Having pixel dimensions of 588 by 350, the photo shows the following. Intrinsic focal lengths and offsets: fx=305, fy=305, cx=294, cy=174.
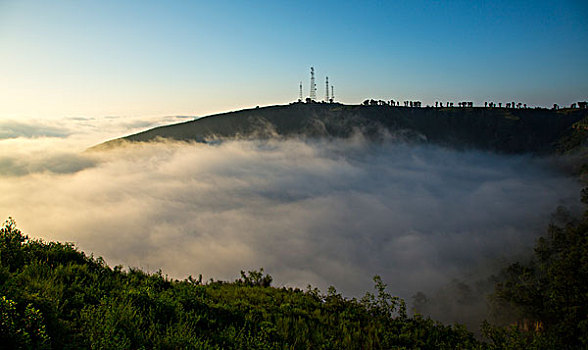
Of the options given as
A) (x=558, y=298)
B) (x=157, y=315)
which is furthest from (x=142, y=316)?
(x=558, y=298)

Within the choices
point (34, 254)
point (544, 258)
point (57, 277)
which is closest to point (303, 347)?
point (57, 277)

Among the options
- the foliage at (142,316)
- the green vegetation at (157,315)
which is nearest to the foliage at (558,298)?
the green vegetation at (157,315)

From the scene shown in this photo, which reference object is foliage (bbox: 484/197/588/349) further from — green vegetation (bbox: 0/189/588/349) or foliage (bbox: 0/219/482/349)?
foliage (bbox: 0/219/482/349)

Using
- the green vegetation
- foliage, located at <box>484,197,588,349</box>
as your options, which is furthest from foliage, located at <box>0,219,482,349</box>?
foliage, located at <box>484,197,588,349</box>

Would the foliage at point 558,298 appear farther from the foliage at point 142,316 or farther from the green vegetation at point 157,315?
the foliage at point 142,316

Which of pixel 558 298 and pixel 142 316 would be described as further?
pixel 558 298

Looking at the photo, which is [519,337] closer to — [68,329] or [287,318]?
[287,318]

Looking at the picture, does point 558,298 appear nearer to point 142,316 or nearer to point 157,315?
point 157,315

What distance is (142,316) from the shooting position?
26.6ft

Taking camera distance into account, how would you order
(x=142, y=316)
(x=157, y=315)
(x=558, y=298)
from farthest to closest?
(x=558, y=298) → (x=157, y=315) → (x=142, y=316)

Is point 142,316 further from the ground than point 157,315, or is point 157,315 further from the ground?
point 142,316

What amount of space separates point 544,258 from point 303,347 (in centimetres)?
4635

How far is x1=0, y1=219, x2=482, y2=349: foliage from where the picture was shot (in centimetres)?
659

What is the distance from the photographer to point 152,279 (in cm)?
1293
